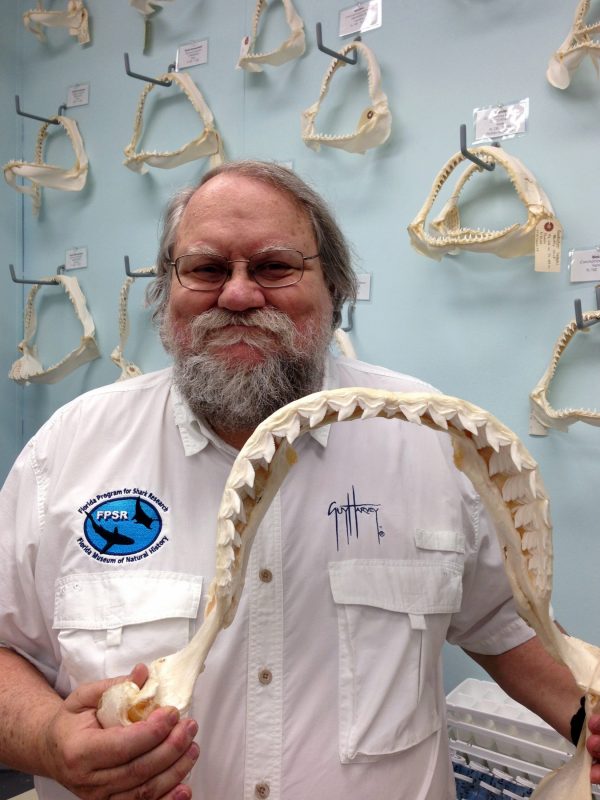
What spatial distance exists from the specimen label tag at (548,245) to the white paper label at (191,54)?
1767 millimetres

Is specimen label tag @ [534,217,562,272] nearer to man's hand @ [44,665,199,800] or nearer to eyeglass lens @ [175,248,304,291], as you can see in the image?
eyeglass lens @ [175,248,304,291]

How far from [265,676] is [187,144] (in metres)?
2.29

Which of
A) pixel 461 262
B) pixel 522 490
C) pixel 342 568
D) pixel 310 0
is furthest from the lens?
pixel 310 0

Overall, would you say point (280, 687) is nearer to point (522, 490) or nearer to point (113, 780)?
point (113, 780)

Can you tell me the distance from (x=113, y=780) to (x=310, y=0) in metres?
2.66

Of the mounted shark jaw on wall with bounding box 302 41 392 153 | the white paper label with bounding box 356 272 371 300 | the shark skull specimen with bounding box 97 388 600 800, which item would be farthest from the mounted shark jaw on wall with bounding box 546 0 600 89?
the shark skull specimen with bounding box 97 388 600 800

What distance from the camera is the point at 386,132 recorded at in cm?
235

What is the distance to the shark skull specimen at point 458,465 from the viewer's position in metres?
0.93

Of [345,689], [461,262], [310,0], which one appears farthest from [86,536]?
[310,0]

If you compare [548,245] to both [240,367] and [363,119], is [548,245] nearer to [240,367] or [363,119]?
[363,119]

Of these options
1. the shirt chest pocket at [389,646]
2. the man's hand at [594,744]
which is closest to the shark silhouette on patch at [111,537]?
the shirt chest pocket at [389,646]

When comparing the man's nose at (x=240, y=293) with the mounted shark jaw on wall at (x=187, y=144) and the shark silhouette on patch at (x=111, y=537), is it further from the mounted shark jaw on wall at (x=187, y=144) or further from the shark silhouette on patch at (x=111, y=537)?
the mounted shark jaw on wall at (x=187, y=144)
